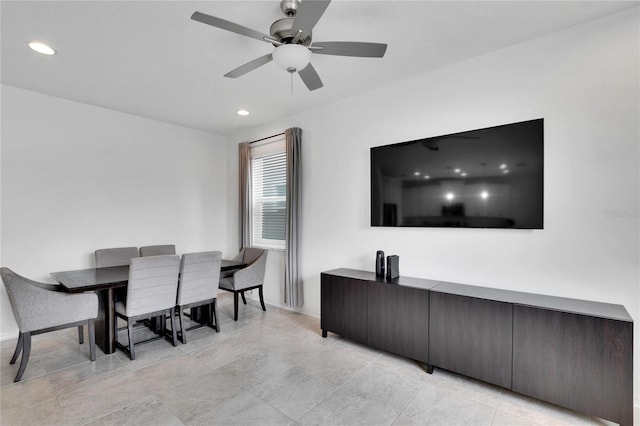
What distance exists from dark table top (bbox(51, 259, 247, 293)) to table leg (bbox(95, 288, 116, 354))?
0.51ft

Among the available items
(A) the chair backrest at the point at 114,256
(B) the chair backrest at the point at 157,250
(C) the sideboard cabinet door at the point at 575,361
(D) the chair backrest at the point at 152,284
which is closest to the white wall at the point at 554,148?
(C) the sideboard cabinet door at the point at 575,361

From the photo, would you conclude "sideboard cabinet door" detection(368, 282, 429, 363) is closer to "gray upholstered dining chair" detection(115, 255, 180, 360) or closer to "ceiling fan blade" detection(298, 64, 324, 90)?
"ceiling fan blade" detection(298, 64, 324, 90)

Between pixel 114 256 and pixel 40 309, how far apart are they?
134cm

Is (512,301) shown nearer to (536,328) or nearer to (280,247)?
(536,328)

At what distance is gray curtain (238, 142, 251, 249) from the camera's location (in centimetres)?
500

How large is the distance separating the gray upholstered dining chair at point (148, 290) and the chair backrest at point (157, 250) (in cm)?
118

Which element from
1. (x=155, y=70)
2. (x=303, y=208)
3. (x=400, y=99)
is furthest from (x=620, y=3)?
(x=155, y=70)

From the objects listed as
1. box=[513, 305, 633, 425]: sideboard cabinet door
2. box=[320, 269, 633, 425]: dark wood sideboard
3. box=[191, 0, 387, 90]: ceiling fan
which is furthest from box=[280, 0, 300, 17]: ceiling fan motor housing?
box=[513, 305, 633, 425]: sideboard cabinet door

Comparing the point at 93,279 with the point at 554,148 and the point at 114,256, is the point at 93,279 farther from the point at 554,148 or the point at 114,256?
the point at 554,148

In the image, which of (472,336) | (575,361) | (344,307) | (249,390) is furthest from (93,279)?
(575,361)

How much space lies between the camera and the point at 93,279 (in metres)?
2.95

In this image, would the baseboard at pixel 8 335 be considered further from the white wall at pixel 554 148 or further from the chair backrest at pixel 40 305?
the white wall at pixel 554 148

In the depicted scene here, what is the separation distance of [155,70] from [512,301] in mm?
3663

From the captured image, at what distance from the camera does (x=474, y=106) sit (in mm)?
2826
